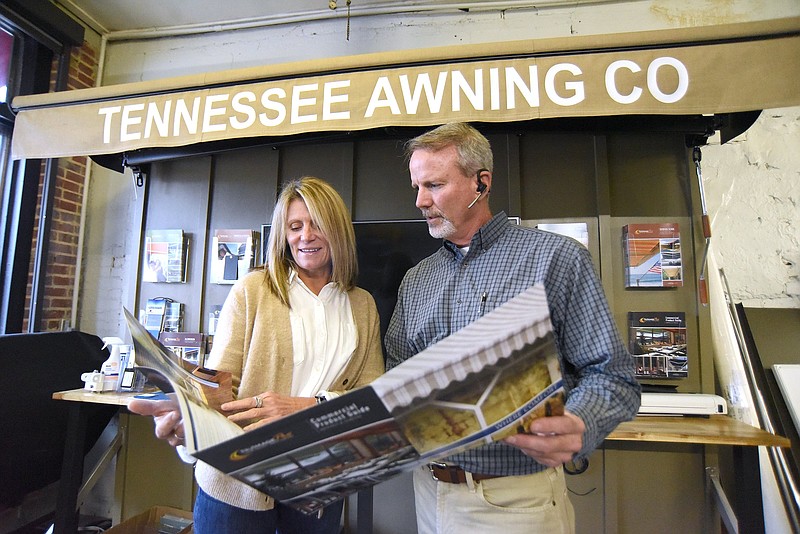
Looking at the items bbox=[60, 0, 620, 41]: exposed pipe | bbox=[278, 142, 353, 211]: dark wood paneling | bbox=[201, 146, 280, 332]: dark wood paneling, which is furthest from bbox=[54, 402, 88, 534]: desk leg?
bbox=[60, 0, 620, 41]: exposed pipe

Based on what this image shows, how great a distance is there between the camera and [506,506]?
975 millimetres

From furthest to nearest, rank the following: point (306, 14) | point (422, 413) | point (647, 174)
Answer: point (306, 14)
point (647, 174)
point (422, 413)

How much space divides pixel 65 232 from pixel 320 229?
277 cm

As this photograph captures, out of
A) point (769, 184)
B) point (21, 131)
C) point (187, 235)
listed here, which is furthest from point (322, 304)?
point (769, 184)

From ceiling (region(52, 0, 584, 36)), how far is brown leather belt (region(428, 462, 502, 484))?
2.84 m

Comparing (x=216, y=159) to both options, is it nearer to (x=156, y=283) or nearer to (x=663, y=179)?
(x=156, y=283)

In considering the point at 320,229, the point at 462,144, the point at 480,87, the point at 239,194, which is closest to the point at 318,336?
the point at 320,229

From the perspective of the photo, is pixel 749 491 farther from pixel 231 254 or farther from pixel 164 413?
pixel 231 254

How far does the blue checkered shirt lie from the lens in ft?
2.85

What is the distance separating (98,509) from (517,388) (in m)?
3.38

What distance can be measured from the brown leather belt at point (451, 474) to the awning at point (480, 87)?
123 centimetres

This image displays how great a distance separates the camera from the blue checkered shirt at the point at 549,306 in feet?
2.85

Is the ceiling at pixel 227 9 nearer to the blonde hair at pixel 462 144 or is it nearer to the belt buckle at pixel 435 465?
the blonde hair at pixel 462 144

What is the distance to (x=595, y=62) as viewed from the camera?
1.58 meters
